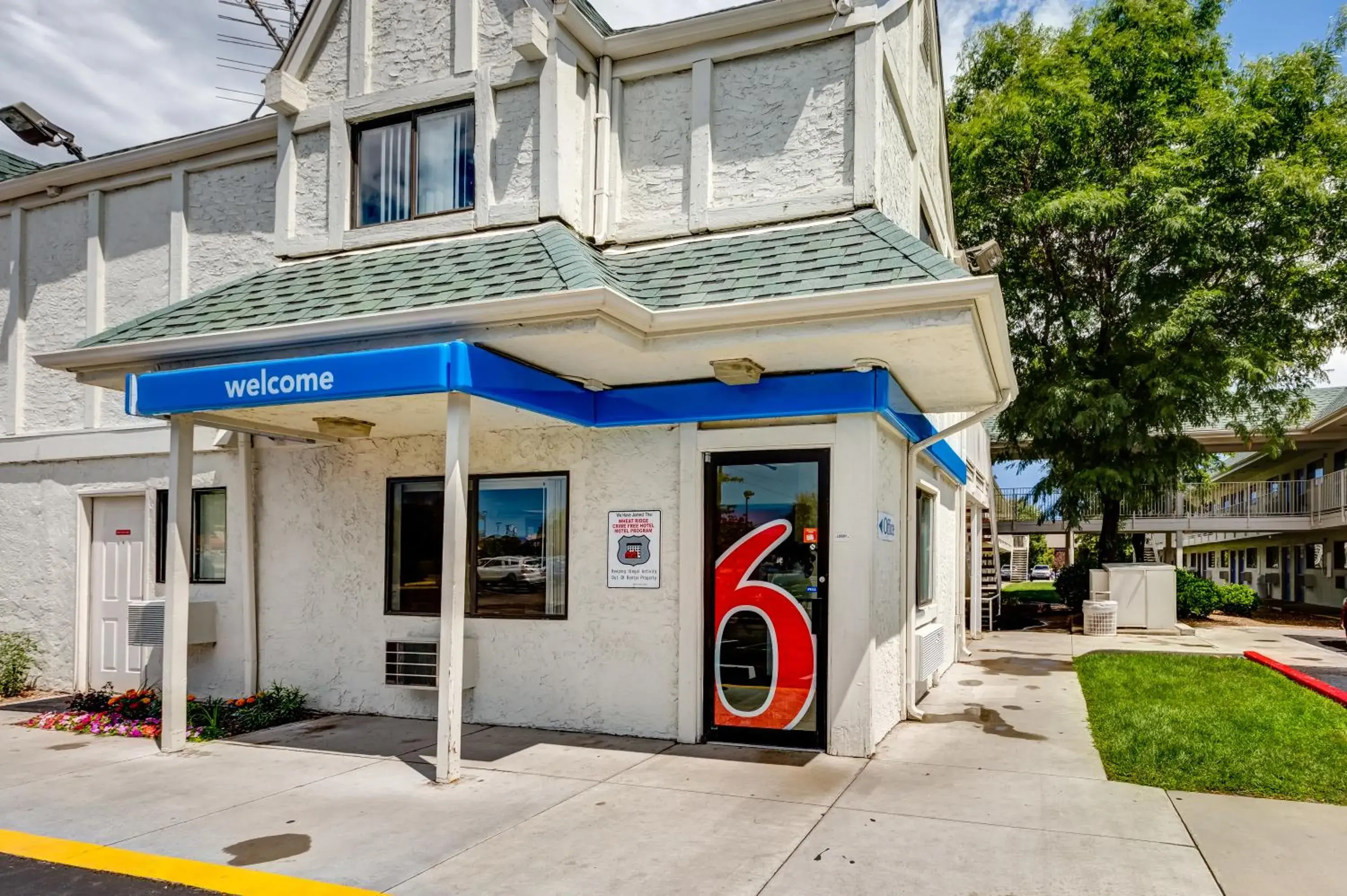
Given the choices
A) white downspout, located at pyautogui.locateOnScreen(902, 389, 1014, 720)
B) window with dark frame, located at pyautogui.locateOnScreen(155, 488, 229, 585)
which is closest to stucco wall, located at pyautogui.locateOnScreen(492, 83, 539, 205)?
white downspout, located at pyautogui.locateOnScreen(902, 389, 1014, 720)

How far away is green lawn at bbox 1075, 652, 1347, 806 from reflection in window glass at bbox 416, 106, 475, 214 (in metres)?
7.79

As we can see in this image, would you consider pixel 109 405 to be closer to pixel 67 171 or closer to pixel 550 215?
pixel 67 171

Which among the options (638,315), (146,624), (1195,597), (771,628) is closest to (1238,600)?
(1195,597)

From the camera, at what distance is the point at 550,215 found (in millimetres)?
8516

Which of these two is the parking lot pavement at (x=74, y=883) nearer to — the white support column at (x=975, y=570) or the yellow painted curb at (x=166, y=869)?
the yellow painted curb at (x=166, y=869)

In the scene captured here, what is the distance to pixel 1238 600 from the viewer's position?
23.8 metres

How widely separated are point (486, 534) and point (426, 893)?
15.2 ft

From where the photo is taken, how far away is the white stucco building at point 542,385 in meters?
7.05

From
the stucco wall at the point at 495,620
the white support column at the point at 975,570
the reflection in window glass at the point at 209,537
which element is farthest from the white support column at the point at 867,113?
the white support column at the point at 975,570

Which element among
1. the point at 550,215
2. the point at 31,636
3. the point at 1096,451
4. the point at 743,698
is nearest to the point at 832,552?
the point at 743,698

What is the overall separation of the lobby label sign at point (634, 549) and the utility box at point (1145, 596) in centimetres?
1416

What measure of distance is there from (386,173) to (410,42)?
4.41 ft

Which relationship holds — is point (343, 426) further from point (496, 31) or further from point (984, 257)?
point (984, 257)

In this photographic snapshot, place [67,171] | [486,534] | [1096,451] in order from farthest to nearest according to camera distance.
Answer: [1096,451] < [67,171] < [486,534]
